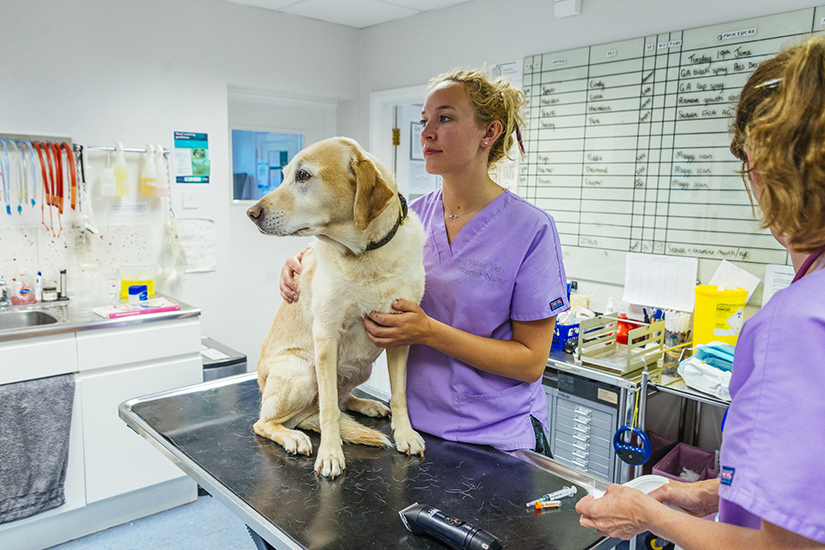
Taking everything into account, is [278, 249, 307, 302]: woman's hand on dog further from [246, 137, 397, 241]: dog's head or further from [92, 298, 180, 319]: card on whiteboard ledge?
[92, 298, 180, 319]: card on whiteboard ledge

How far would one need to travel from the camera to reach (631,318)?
2816 millimetres

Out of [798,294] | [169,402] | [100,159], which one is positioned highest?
[100,159]

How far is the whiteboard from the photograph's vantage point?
2406 mm

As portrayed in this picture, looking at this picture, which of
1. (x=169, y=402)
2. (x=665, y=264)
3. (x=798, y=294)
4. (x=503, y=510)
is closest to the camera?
(x=798, y=294)

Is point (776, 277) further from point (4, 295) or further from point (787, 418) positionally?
point (4, 295)

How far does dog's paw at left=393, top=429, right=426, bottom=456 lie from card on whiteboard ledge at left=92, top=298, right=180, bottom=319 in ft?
5.95

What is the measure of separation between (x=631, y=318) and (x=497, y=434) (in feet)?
5.77

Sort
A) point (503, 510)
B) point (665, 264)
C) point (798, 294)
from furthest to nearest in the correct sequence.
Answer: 1. point (665, 264)
2. point (503, 510)
3. point (798, 294)

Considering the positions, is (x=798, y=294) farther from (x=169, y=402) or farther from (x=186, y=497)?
(x=186, y=497)

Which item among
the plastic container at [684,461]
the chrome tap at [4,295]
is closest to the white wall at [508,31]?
the plastic container at [684,461]

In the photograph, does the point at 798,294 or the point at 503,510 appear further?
the point at 503,510

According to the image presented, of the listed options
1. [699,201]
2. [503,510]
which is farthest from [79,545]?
[699,201]

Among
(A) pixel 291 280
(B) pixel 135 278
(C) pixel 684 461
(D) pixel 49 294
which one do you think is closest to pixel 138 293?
(B) pixel 135 278

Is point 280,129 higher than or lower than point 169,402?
higher
